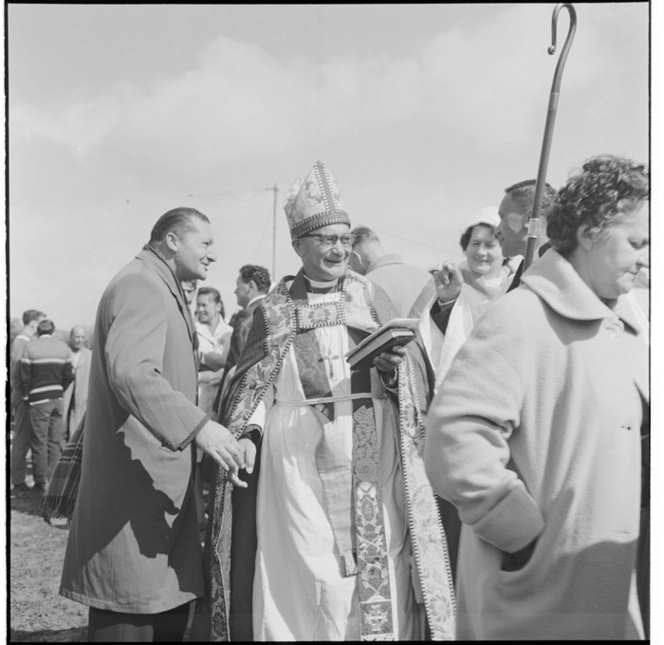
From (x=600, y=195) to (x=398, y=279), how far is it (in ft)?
7.36

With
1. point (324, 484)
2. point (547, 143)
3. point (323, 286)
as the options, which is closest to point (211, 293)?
point (323, 286)

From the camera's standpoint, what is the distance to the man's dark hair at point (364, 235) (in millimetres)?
5349

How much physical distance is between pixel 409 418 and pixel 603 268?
145 cm

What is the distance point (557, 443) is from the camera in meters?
2.37

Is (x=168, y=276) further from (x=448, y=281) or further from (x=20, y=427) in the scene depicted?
(x=20, y=427)

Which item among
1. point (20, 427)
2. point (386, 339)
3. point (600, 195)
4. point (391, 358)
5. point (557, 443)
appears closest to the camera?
point (557, 443)

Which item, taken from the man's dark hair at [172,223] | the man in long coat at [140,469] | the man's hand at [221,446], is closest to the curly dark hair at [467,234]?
the man's dark hair at [172,223]

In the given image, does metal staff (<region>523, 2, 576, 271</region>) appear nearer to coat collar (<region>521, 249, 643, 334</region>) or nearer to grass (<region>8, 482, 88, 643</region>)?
coat collar (<region>521, 249, 643, 334</region>)

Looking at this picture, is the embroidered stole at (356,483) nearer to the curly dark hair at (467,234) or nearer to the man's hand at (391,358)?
the man's hand at (391,358)

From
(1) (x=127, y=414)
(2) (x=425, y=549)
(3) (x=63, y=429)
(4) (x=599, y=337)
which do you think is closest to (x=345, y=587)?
(2) (x=425, y=549)

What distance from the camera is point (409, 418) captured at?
148 inches

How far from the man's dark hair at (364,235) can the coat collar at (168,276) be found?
1641 millimetres
